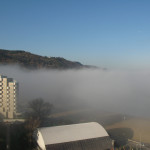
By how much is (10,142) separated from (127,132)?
690cm

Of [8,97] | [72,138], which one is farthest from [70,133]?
[8,97]

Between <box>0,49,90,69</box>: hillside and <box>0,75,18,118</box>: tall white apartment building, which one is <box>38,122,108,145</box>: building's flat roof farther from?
<box>0,49,90,69</box>: hillside

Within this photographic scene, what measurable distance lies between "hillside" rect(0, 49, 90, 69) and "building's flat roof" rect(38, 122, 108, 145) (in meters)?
37.0

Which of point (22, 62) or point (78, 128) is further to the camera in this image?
point (22, 62)

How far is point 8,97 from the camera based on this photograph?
47.9 ft

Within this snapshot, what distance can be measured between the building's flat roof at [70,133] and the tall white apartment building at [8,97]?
6549mm

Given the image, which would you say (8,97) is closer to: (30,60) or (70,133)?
(70,133)

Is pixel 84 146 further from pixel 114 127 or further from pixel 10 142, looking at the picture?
pixel 114 127

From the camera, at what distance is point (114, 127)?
12922 millimetres

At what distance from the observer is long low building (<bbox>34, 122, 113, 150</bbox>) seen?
803cm

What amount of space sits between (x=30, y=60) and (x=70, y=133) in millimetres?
43398

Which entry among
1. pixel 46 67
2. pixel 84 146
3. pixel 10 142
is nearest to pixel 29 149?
pixel 10 142

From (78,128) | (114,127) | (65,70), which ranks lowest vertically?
(114,127)

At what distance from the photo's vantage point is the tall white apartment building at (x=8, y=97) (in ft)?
47.2
